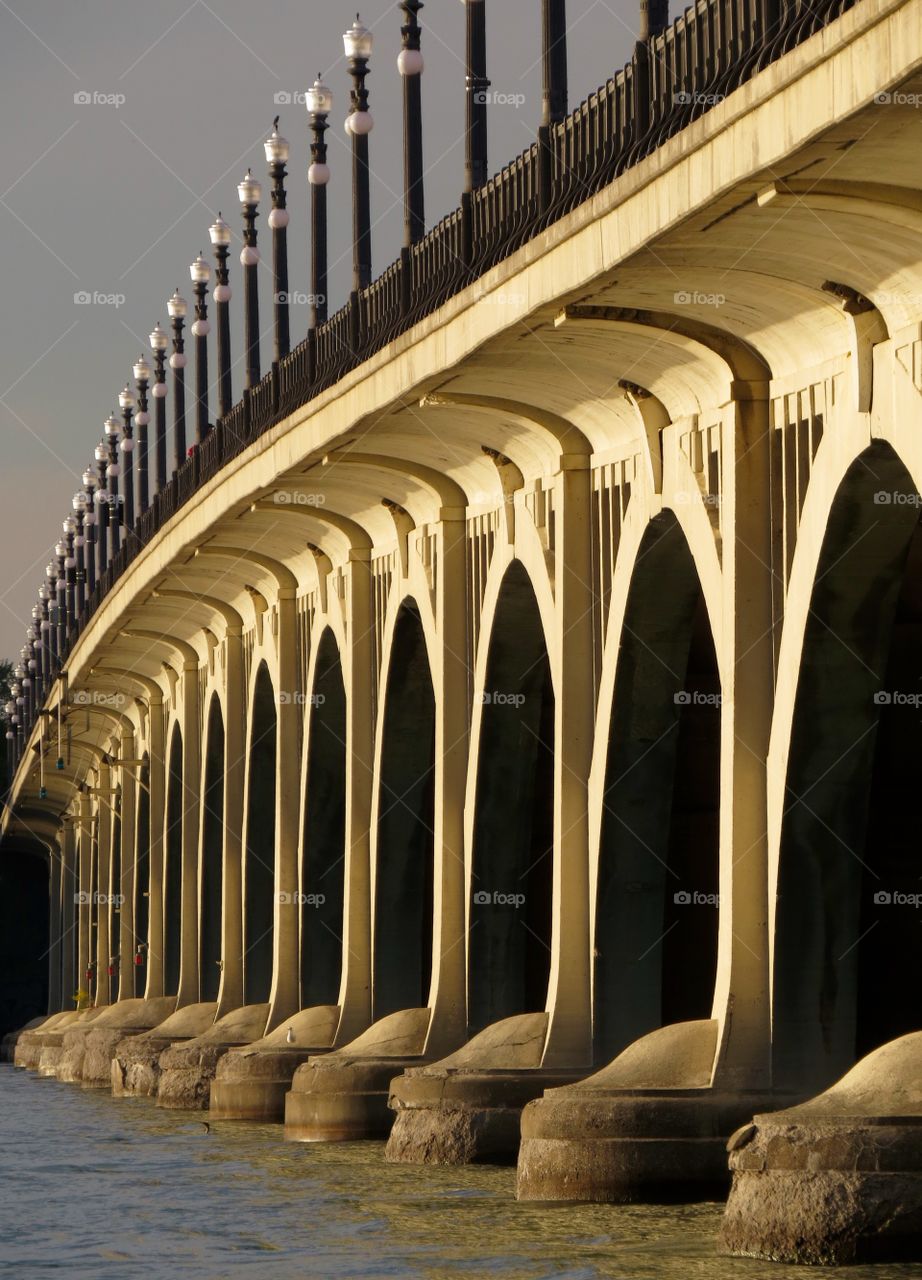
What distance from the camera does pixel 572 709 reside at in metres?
24.1

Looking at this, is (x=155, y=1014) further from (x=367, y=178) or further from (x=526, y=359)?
(x=526, y=359)

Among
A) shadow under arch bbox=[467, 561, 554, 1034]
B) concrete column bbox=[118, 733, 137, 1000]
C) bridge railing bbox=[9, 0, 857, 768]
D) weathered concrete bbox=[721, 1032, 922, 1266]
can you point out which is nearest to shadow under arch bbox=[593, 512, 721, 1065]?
bridge railing bbox=[9, 0, 857, 768]

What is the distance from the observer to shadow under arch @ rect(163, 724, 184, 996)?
54.0 metres

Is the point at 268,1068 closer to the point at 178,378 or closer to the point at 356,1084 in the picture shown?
the point at 356,1084

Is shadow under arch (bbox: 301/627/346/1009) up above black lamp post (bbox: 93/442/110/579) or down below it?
below

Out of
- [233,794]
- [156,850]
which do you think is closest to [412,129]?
[233,794]

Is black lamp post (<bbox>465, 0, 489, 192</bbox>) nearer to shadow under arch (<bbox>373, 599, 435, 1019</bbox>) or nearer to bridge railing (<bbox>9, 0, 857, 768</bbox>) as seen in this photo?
bridge railing (<bbox>9, 0, 857, 768</bbox>)

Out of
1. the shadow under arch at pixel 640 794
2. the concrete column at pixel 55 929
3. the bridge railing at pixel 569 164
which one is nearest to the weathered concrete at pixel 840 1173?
the bridge railing at pixel 569 164

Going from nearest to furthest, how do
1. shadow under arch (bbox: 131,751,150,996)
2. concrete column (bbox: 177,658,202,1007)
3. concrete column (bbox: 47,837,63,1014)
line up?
concrete column (bbox: 177,658,202,1007)
shadow under arch (bbox: 131,751,150,996)
concrete column (bbox: 47,837,63,1014)

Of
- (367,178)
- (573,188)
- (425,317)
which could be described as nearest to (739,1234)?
(573,188)

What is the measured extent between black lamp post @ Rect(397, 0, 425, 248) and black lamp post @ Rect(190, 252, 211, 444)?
50.8 ft

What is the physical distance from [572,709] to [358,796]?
27.2ft

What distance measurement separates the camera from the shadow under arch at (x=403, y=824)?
101 feet

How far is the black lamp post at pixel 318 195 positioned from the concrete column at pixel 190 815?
1609 cm
